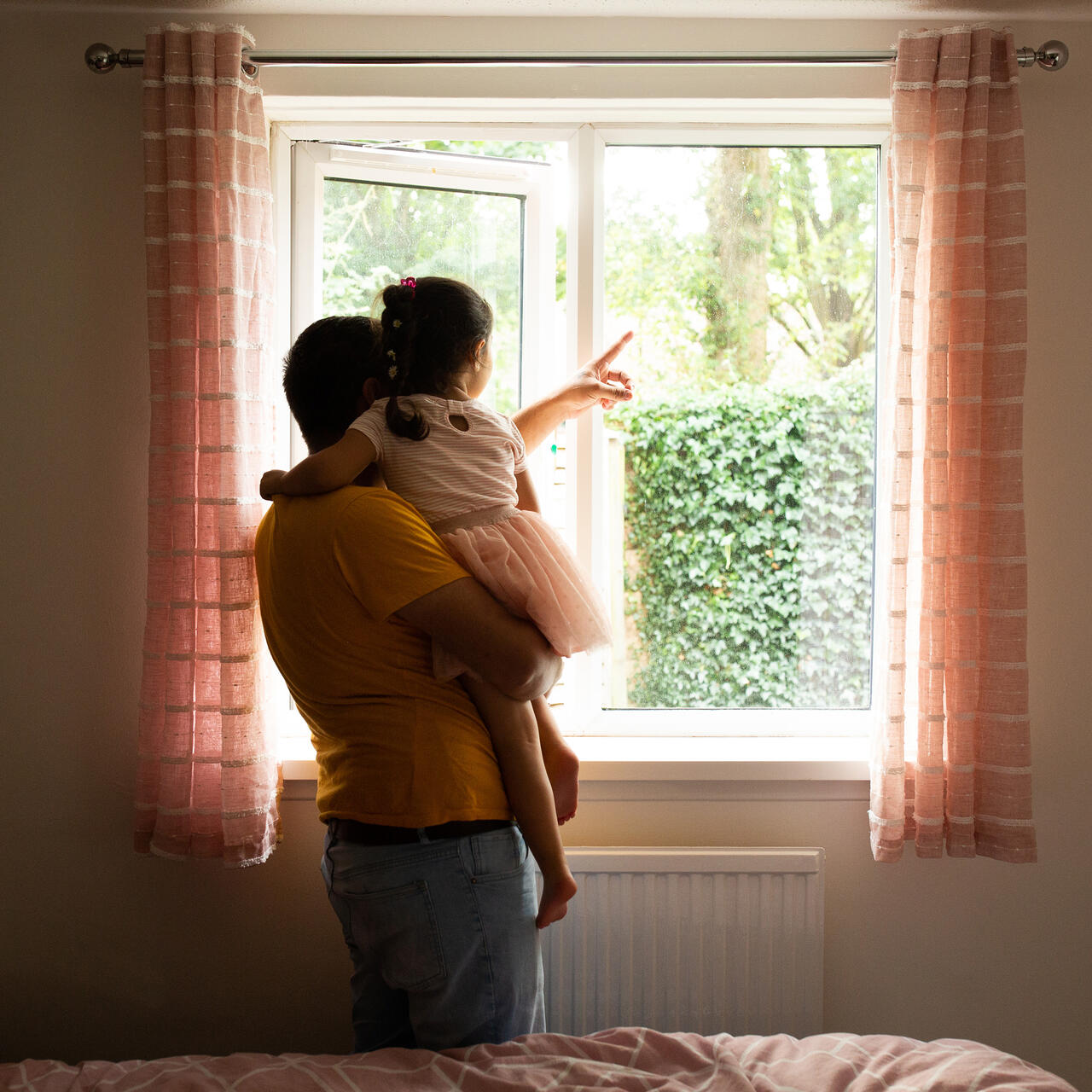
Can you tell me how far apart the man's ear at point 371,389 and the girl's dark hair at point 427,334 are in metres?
0.03

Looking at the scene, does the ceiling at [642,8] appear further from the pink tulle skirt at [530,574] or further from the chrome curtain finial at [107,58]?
the pink tulle skirt at [530,574]

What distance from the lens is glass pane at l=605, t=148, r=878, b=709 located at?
205 centimetres

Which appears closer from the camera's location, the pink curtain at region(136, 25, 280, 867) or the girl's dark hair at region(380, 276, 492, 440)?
the girl's dark hair at region(380, 276, 492, 440)

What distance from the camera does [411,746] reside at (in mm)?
1286

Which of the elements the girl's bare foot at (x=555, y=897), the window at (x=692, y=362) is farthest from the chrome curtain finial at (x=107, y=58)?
the girl's bare foot at (x=555, y=897)

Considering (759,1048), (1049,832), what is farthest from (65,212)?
(1049,832)

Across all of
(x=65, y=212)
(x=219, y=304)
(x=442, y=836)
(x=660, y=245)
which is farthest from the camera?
(x=660, y=245)

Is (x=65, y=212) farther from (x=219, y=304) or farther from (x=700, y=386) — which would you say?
(x=700, y=386)

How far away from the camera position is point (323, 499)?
1289mm

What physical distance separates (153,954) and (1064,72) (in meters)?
2.65

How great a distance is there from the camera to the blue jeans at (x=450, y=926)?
1.27m

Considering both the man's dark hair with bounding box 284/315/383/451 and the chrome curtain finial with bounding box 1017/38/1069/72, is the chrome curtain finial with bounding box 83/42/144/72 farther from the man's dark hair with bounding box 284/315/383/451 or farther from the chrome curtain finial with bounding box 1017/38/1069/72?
the chrome curtain finial with bounding box 1017/38/1069/72

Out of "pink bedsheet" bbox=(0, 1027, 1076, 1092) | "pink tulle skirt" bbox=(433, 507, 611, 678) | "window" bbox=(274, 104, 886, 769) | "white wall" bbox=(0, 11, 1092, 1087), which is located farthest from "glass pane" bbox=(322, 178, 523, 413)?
"pink bedsheet" bbox=(0, 1027, 1076, 1092)

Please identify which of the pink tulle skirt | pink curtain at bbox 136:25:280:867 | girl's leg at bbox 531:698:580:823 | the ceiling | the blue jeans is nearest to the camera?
the blue jeans
